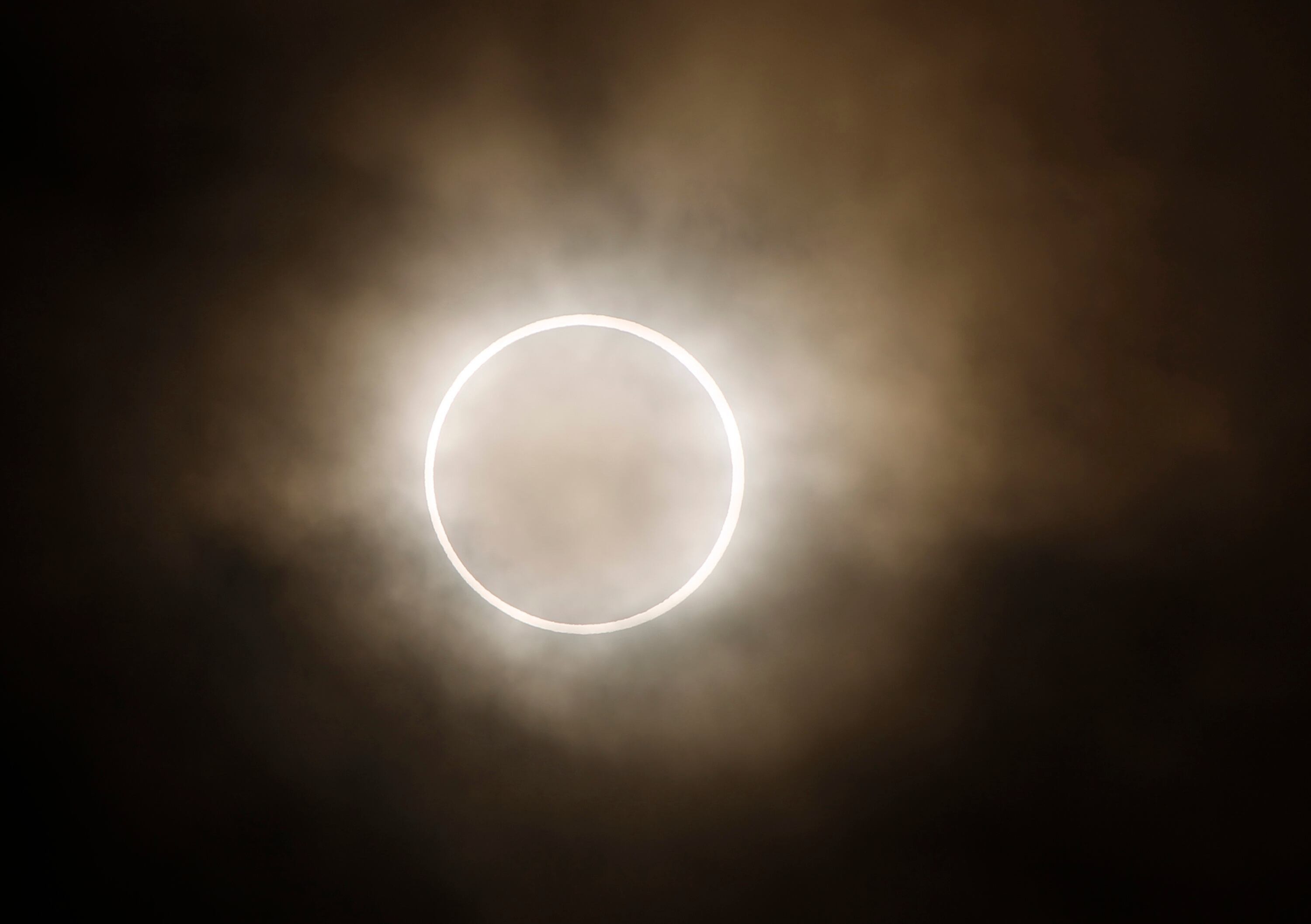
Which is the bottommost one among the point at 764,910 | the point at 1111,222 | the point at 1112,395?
the point at 764,910

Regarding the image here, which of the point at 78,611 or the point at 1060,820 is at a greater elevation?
the point at 78,611

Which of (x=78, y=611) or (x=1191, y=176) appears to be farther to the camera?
(x=78, y=611)

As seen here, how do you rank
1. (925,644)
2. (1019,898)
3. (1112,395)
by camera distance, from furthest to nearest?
(1019,898) → (925,644) → (1112,395)

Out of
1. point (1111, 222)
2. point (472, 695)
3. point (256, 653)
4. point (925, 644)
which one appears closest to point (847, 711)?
point (925, 644)

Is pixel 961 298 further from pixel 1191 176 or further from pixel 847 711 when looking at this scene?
pixel 847 711

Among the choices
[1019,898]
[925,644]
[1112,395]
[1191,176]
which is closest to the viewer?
[1191,176]

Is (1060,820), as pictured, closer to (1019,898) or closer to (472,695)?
(1019,898)
